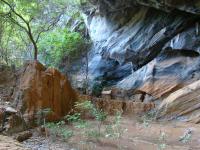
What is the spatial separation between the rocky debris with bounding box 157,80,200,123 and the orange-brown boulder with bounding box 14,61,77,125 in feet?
10.5

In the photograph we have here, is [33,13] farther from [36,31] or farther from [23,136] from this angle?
[23,136]

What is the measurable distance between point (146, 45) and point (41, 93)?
Answer: 6.86m

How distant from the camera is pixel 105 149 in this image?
6809mm

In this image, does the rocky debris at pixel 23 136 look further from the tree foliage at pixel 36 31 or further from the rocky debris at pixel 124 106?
the tree foliage at pixel 36 31

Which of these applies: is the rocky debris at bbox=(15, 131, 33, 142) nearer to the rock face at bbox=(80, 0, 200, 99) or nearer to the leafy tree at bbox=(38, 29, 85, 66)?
the rock face at bbox=(80, 0, 200, 99)

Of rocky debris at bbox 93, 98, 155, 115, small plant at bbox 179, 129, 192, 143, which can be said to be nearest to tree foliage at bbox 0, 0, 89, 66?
rocky debris at bbox 93, 98, 155, 115

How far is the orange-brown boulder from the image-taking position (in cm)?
904

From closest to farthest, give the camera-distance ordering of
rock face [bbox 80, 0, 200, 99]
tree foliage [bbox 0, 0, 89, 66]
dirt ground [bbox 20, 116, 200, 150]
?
dirt ground [bbox 20, 116, 200, 150]
rock face [bbox 80, 0, 200, 99]
tree foliage [bbox 0, 0, 89, 66]

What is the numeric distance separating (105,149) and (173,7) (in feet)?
25.6

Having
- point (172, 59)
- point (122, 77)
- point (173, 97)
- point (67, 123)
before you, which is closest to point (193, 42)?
point (172, 59)

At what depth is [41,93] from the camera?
9609 mm

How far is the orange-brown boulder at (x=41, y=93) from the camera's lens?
9039mm

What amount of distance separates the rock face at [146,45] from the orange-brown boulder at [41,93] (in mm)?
4201

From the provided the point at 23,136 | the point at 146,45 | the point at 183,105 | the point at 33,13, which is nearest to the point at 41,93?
the point at 23,136
